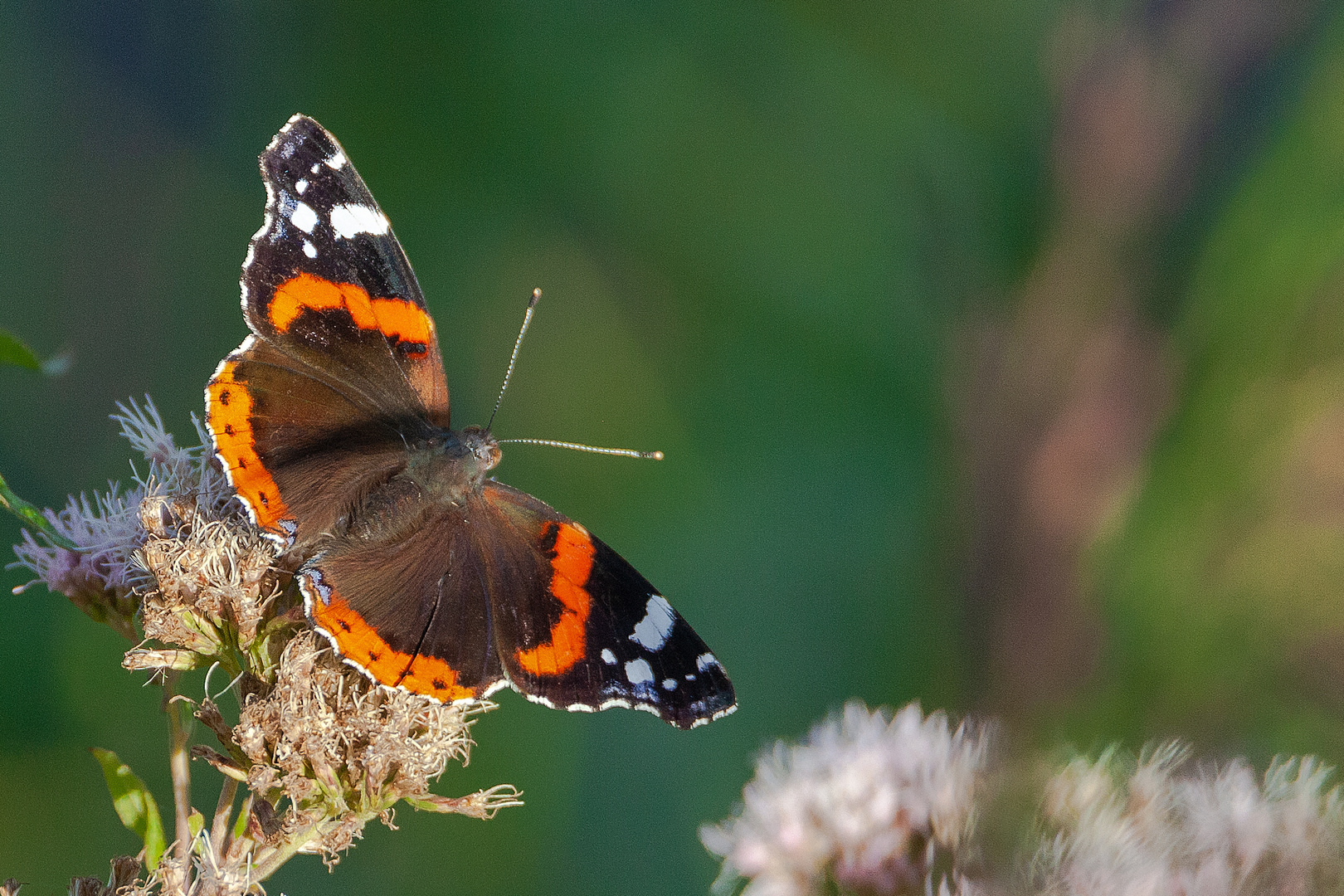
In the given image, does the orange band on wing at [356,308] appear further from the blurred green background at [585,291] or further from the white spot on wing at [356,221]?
the blurred green background at [585,291]

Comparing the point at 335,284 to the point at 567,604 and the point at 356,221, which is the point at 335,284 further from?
the point at 567,604

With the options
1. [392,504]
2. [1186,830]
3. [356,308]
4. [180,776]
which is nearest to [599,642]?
[392,504]

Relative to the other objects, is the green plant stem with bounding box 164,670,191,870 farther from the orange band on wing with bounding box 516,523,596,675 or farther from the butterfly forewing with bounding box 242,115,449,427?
the butterfly forewing with bounding box 242,115,449,427

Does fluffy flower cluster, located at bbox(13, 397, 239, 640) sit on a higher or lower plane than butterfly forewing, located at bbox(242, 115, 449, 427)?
lower

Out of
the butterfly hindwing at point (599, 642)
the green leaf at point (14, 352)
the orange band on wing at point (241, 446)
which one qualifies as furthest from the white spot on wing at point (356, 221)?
the green leaf at point (14, 352)

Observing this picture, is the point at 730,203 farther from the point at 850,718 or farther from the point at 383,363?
the point at 850,718

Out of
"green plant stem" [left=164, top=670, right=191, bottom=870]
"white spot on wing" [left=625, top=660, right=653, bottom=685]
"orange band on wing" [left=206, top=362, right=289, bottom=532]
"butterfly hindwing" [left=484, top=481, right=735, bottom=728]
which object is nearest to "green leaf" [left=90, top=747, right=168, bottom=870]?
"green plant stem" [left=164, top=670, right=191, bottom=870]
